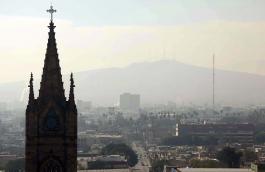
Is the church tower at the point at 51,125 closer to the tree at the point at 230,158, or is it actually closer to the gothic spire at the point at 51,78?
the gothic spire at the point at 51,78

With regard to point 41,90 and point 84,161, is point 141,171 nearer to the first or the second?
point 84,161

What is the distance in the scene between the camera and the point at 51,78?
31.3 m

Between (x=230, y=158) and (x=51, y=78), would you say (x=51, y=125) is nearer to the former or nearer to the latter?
(x=51, y=78)

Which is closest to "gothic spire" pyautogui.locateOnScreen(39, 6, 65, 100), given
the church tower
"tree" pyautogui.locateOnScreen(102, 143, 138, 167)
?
the church tower

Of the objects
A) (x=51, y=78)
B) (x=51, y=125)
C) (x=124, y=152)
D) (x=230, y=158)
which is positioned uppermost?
(x=51, y=78)

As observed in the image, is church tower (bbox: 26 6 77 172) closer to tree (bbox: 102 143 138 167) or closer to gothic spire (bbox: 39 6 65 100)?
gothic spire (bbox: 39 6 65 100)

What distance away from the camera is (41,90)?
103 ft

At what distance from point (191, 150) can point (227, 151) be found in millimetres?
47523

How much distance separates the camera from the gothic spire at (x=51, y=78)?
31312mm

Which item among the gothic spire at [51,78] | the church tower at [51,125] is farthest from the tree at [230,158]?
the gothic spire at [51,78]

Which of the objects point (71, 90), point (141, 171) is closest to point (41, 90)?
point (71, 90)

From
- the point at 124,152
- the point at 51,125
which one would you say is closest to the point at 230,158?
the point at 124,152

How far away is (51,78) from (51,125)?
90.6 inches

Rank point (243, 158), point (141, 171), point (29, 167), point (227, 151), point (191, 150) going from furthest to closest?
point (191, 150) < point (243, 158) < point (227, 151) < point (141, 171) < point (29, 167)
